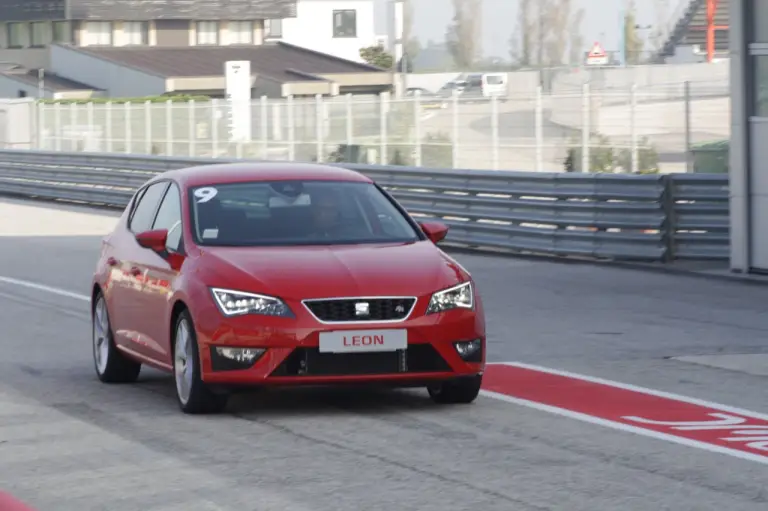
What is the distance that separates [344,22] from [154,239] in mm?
105788

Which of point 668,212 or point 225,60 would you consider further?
point 225,60

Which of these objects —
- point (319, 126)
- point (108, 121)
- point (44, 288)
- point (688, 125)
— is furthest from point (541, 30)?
point (44, 288)

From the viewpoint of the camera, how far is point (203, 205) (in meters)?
10.1

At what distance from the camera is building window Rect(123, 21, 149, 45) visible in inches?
3342

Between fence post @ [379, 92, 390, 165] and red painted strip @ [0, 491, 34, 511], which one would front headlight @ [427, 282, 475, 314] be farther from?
fence post @ [379, 92, 390, 165]

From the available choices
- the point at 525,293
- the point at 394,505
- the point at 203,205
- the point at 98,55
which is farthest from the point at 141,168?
the point at 98,55

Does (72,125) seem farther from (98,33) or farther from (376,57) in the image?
(376,57)

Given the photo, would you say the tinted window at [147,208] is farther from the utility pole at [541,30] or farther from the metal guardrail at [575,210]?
the utility pole at [541,30]

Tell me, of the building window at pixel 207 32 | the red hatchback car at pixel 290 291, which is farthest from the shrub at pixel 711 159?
the building window at pixel 207 32

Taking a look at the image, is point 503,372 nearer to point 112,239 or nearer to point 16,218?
point 112,239

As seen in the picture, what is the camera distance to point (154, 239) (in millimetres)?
9836

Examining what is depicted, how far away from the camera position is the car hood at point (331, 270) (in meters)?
8.99

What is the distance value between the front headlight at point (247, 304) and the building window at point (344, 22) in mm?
106000

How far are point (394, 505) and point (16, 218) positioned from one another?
24.5 m
